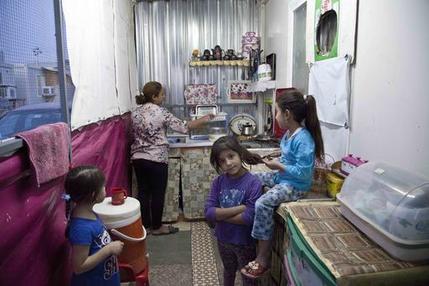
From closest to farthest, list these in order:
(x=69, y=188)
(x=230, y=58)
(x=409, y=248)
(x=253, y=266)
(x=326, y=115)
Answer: (x=409, y=248) → (x=69, y=188) → (x=253, y=266) → (x=326, y=115) → (x=230, y=58)

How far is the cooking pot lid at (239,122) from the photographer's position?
3713 millimetres

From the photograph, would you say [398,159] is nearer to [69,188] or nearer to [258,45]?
→ [69,188]

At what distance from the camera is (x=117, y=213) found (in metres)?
1.39

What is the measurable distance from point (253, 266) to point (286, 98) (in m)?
0.86

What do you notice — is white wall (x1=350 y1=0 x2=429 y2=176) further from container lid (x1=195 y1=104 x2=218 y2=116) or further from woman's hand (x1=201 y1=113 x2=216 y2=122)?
container lid (x1=195 y1=104 x2=218 y2=116)

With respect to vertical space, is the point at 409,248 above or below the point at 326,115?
below

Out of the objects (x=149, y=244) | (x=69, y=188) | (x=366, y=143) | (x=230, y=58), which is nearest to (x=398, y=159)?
(x=366, y=143)

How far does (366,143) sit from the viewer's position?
164cm

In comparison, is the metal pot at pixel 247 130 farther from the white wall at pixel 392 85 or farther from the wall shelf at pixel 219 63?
the white wall at pixel 392 85

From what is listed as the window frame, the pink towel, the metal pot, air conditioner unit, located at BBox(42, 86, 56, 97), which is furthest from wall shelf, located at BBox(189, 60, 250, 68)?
the pink towel

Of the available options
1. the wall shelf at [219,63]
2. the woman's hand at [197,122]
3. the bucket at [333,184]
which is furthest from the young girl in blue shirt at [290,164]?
the wall shelf at [219,63]

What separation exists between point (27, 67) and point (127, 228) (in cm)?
77

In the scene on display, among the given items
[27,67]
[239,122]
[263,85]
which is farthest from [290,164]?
[239,122]

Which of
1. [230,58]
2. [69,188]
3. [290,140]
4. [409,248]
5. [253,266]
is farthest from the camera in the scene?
[230,58]
